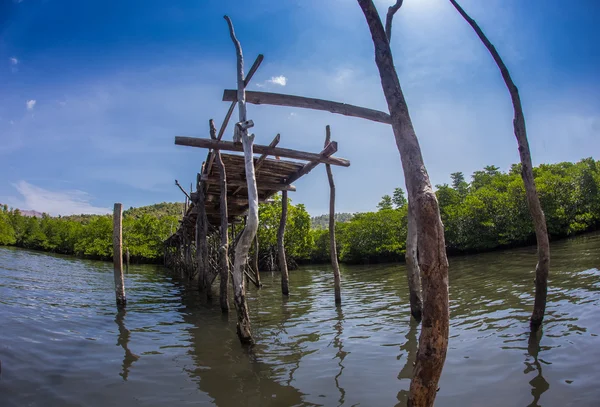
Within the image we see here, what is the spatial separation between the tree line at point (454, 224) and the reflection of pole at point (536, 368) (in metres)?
17.6

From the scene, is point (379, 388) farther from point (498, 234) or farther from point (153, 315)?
point (498, 234)

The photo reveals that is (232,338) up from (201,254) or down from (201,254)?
down

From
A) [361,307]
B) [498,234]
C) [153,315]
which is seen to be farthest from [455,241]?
[153,315]

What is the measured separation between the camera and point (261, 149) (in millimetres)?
6840

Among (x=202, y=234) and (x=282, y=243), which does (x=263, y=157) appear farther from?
(x=202, y=234)

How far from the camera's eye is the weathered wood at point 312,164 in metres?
7.19

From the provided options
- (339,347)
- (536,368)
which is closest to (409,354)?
(339,347)

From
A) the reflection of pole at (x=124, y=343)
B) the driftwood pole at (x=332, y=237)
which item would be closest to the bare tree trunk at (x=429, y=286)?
the reflection of pole at (x=124, y=343)

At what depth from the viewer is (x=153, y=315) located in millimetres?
7785

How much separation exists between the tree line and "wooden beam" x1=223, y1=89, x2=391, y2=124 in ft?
54.1

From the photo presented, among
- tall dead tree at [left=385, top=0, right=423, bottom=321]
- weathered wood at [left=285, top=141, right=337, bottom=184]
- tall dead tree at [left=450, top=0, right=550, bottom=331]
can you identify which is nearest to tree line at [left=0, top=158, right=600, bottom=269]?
weathered wood at [left=285, top=141, right=337, bottom=184]

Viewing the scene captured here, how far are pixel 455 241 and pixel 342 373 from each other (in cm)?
2762

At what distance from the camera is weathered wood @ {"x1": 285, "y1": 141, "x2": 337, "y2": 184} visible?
7189mm

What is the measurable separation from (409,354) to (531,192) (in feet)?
9.75
